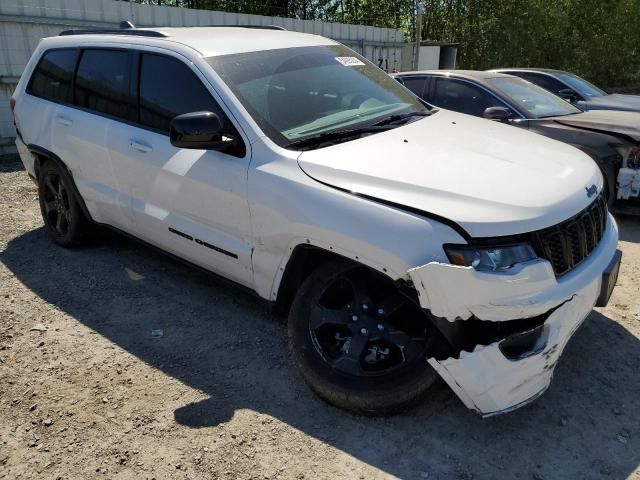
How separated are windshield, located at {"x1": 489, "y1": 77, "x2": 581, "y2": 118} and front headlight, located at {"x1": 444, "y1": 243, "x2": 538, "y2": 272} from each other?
14.3ft

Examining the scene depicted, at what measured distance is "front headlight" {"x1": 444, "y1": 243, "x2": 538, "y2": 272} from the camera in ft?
7.64

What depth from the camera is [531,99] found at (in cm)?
659

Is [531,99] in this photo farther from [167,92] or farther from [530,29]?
[530,29]

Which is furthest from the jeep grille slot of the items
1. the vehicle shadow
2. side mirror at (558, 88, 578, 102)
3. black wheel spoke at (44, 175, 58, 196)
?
side mirror at (558, 88, 578, 102)

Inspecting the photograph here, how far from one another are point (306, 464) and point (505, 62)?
67.7ft

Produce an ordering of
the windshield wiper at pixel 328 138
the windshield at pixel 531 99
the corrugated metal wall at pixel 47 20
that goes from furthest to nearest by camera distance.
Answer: the corrugated metal wall at pixel 47 20 → the windshield at pixel 531 99 → the windshield wiper at pixel 328 138

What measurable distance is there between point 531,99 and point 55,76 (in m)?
5.15

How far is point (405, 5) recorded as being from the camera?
22.9 meters

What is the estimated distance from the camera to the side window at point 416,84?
6965mm

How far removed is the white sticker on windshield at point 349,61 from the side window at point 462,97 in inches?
108

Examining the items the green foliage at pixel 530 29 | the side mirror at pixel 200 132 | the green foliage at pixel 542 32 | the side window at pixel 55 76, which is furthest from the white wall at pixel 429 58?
the side mirror at pixel 200 132

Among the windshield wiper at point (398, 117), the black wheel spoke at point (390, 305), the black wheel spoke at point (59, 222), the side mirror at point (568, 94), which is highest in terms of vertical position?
the windshield wiper at point (398, 117)

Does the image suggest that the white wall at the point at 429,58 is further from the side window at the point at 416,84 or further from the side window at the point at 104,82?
the side window at the point at 104,82

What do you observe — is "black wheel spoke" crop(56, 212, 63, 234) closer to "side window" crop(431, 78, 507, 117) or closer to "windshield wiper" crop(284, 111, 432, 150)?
"windshield wiper" crop(284, 111, 432, 150)
